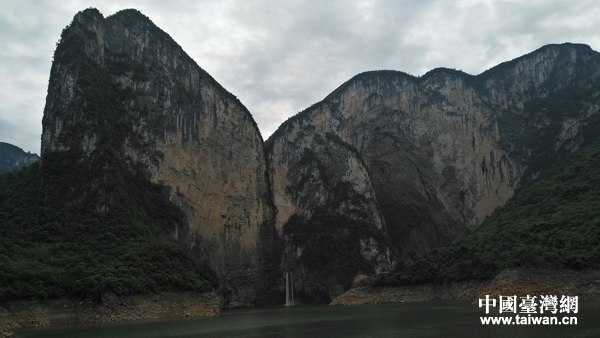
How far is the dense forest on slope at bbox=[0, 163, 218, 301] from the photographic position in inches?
1531

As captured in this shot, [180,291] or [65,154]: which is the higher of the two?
[65,154]

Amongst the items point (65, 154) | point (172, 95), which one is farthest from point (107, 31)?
point (65, 154)

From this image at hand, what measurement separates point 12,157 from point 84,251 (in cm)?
9785

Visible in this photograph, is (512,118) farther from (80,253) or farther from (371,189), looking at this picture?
(80,253)

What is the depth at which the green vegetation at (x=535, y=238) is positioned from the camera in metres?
42.5

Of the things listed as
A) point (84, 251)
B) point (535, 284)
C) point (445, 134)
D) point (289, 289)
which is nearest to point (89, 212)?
point (84, 251)

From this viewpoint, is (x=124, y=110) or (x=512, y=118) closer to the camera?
(x=124, y=110)

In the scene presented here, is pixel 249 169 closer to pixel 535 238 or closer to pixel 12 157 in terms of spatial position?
pixel 535 238

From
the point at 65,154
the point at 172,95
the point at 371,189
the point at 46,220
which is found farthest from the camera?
the point at 371,189

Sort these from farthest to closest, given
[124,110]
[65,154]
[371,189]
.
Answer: [371,189]
[124,110]
[65,154]

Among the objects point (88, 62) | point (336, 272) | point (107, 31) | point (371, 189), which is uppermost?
point (107, 31)

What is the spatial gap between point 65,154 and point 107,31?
23.8 m

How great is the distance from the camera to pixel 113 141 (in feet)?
209

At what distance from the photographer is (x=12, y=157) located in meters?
126
